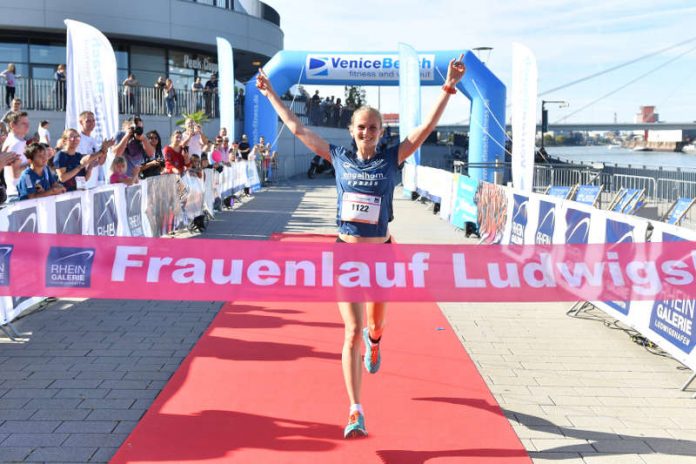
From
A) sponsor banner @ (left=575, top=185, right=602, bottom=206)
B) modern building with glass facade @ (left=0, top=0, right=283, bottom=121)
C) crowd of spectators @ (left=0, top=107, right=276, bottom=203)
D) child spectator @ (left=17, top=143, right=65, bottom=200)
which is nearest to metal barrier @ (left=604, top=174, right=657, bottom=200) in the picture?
sponsor banner @ (left=575, top=185, right=602, bottom=206)

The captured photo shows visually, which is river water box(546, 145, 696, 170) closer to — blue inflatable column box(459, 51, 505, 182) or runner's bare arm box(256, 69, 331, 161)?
blue inflatable column box(459, 51, 505, 182)

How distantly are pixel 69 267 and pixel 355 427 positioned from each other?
234 cm

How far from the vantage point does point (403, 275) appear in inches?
200

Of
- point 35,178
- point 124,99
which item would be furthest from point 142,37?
point 35,178

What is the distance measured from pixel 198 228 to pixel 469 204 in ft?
18.8

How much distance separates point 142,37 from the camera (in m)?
33.2

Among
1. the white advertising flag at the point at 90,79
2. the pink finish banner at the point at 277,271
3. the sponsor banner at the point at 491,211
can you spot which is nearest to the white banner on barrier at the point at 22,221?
the pink finish banner at the point at 277,271

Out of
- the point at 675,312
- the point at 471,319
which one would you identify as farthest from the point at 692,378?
the point at 471,319

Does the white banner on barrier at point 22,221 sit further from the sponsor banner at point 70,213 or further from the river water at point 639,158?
the river water at point 639,158

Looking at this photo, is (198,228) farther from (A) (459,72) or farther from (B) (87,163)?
(A) (459,72)

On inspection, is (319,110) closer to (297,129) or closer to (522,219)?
(522,219)

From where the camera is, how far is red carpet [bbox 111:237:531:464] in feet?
14.7

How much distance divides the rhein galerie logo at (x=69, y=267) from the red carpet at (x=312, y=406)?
1.05 metres

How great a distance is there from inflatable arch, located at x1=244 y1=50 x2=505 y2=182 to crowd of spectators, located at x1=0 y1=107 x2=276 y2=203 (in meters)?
9.67
